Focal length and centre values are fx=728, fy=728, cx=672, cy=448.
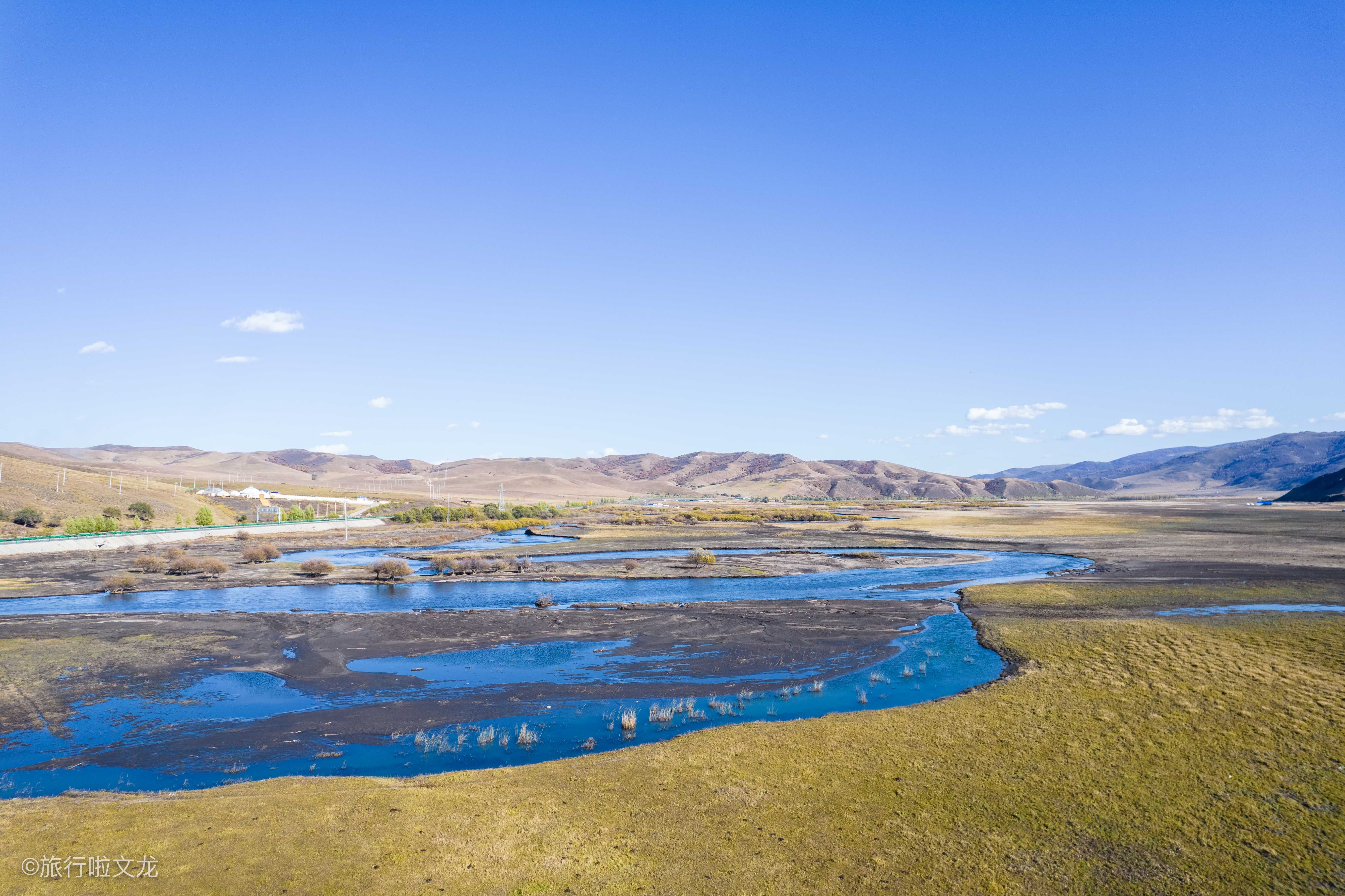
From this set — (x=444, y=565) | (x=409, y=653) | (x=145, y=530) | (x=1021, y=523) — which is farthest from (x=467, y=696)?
(x=1021, y=523)

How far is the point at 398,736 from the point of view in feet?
57.7

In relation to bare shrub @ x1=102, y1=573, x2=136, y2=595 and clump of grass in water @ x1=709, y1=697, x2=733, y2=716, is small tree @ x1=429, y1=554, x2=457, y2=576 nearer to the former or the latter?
bare shrub @ x1=102, y1=573, x2=136, y2=595

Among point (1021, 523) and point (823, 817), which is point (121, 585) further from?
point (1021, 523)

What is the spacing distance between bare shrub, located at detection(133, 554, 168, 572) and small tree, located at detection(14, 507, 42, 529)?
116 feet

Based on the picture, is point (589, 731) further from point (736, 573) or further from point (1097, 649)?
point (736, 573)

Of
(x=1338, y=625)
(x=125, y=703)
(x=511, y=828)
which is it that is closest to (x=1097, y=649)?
(x=1338, y=625)

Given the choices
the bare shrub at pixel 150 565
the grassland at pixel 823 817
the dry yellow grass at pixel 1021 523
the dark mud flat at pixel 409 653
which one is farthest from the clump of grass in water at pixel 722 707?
the dry yellow grass at pixel 1021 523

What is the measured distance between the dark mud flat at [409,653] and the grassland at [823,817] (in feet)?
15.8

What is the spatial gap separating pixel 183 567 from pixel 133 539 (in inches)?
982

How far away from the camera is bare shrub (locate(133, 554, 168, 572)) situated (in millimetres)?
51500

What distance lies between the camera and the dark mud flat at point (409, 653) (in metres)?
18.5

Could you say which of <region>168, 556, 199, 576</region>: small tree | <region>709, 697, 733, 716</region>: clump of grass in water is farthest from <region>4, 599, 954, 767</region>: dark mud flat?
<region>168, 556, 199, 576</region>: small tree

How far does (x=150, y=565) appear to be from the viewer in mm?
51812

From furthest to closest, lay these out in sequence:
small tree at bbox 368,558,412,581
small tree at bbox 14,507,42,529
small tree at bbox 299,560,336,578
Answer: small tree at bbox 14,507,42,529
small tree at bbox 299,560,336,578
small tree at bbox 368,558,412,581
